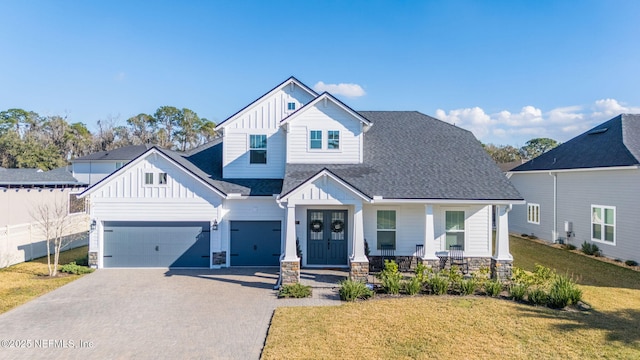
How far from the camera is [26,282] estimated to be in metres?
11.8

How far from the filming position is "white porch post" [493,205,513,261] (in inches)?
470

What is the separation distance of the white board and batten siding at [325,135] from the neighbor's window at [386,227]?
250cm

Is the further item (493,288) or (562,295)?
(493,288)

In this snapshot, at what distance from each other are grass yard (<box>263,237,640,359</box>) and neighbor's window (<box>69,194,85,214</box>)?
16.1m

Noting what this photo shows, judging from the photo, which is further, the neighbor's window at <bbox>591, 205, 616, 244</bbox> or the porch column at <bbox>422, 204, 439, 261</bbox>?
the neighbor's window at <bbox>591, 205, 616, 244</bbox>

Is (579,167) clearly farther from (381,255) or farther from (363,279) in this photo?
(363,279)

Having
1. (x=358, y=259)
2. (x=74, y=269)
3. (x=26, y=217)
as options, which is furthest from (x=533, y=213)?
(x=26, y=217)

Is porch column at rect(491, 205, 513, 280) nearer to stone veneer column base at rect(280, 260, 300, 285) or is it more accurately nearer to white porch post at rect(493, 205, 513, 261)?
white porch post at rect(493, 205, 513, 261)

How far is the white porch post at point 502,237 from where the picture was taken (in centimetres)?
1194

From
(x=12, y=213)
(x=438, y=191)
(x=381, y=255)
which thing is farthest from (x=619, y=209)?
(x=12, y=213)

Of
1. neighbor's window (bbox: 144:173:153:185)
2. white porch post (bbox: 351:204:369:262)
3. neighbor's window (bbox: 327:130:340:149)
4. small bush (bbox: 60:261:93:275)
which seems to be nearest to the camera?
white porch post (bbox: 351:204:369:262)

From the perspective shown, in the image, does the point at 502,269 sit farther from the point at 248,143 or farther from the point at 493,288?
the point at 248,143

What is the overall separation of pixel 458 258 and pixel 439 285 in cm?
349

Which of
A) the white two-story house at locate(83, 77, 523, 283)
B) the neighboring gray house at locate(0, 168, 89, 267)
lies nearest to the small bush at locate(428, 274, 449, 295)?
the white two-story house at locate(83, 77, 523, 283)
